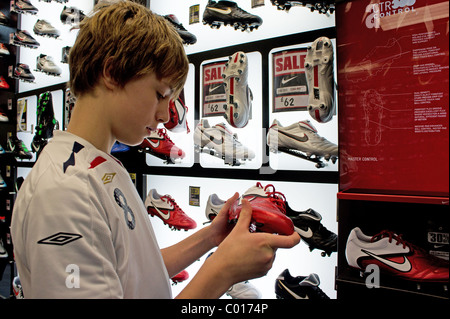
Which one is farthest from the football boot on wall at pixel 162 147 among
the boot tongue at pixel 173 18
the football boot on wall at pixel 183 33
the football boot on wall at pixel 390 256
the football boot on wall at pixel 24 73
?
the football boot on wall at pixel 24 73

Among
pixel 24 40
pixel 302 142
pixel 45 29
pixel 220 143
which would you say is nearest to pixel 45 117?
pixel 45 29

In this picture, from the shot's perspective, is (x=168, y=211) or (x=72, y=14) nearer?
(x=168, y=211)

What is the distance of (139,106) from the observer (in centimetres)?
77

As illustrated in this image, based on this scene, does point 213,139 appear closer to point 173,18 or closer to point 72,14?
point 173,18

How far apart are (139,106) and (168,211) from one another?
1.68m

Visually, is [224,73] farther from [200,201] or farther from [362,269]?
[362,269]

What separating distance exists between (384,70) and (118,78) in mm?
941

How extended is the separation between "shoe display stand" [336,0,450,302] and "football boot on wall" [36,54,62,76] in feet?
9.94

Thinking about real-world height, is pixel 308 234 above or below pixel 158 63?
below

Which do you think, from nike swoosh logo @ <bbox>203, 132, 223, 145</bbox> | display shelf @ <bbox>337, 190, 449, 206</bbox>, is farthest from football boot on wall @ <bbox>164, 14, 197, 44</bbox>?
display shelf @ <bbox>337, 190, 449, 206</bbox>

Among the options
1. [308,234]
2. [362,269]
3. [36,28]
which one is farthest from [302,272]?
[36,28]

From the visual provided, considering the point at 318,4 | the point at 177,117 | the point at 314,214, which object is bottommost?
the point at 314,214

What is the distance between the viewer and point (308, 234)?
67.7 inches

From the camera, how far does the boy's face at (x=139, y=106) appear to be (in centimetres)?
77
